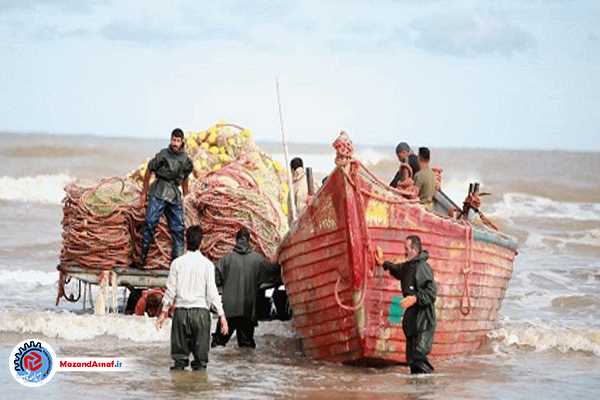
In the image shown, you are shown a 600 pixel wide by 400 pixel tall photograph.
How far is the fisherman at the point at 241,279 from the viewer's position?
15.9 m

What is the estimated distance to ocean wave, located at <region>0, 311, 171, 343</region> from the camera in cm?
1717

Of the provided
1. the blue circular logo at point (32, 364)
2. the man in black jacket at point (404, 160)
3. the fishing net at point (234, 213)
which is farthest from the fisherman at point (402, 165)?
the blue circular logo at point (32, 364)

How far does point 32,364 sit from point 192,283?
170 centimetres

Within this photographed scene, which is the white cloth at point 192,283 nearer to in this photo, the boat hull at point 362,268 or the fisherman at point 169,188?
the boat hull at point 362,268

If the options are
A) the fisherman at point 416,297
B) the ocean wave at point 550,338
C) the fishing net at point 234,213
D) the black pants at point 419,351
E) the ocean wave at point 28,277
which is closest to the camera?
the fisherman at point 416,297

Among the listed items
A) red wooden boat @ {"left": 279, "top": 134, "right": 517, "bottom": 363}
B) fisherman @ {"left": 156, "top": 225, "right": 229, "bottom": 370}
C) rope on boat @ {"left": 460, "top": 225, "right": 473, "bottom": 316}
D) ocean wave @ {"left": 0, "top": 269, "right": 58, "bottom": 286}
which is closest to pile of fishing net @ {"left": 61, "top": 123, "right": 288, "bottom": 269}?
red wooden boat @ {"left": 279, "top": 134, "right": 517, "bottom": 363}

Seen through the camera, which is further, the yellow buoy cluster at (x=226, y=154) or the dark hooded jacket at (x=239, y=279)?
the yellow buoy cluster at (x=226, y=154)

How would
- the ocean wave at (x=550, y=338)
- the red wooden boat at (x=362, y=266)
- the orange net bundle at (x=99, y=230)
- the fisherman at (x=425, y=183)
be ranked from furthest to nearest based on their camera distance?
the ocean wave at (x=550, y=338) → the orange net bundle at (x=99, y=230) → the fisherman at (x=425, y=183) → the red wooden boat at (x=362, y=266)

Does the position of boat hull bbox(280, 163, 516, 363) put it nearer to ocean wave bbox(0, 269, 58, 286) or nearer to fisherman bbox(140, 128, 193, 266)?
fisherman bbox(140, 128, 193, 266)

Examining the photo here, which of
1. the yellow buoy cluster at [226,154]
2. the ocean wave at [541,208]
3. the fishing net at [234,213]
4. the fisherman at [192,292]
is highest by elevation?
the ocean wave at [541,208]

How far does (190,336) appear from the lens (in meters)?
13.8

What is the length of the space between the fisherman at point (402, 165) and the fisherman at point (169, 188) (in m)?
2.54

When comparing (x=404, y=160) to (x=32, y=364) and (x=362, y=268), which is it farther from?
(x=32, y=364)

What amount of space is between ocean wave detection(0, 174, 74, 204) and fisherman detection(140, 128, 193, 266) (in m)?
23.9
